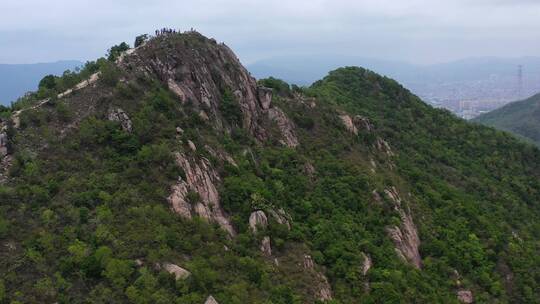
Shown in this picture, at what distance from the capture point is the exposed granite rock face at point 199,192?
2973 centimetres

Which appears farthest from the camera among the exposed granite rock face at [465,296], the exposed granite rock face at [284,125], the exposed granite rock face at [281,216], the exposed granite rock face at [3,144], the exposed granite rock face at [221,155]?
the exposed granite rock face at [284,125]

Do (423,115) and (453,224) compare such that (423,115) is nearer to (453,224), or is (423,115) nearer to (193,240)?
(453,224)

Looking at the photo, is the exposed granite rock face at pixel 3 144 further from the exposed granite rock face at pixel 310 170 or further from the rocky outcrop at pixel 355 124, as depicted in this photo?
the rocky outcrop at pixel 355 124

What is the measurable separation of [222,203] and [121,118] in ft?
33.3

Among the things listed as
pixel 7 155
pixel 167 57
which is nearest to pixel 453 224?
pixel 167 57

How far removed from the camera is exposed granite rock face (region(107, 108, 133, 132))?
34.0m

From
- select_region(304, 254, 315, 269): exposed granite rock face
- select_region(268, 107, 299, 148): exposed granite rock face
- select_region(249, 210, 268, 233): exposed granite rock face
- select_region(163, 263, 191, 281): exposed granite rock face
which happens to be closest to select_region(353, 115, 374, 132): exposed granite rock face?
select_region(268, 107, 299, 148): exposed granite rock face

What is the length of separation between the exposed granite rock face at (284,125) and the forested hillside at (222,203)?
0.55 feet

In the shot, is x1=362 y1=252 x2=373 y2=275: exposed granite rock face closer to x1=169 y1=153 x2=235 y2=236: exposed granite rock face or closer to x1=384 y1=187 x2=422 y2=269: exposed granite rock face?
x1=384 y1=187 x2=422 y2=269: exposed granite rock face

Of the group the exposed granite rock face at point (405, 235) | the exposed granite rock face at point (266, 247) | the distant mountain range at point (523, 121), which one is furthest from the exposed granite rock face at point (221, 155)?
the distant mountain range at point (523, 121)

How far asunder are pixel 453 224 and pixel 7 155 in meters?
38.4

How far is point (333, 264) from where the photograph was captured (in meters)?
33.3

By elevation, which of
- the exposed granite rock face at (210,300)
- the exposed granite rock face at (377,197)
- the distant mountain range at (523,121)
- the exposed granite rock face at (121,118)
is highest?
the exposed granite rock face at (121,118)

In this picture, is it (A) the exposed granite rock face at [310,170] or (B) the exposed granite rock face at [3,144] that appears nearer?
(B) the exposed granite rock face at [3,144]
